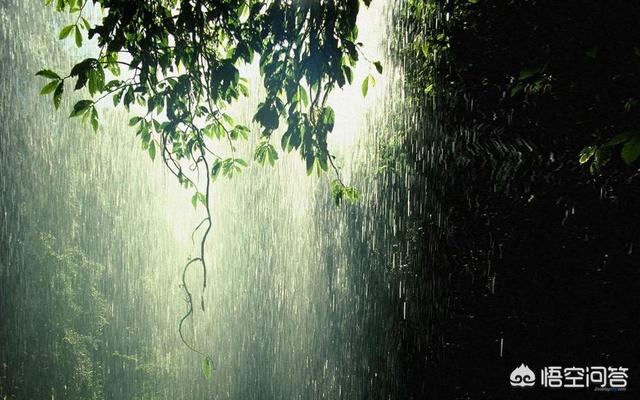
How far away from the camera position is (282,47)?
6.32 ft

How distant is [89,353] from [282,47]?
15.9 m

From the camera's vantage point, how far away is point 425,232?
6.43m

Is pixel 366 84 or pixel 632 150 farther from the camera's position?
pixel 366 84

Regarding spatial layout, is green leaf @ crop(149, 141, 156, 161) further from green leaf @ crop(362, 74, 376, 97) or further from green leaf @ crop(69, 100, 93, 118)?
green leaf @ crop(362, 74, 376, 97)

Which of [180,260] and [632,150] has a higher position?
[180,260]

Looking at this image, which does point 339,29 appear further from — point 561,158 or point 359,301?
point 359,301

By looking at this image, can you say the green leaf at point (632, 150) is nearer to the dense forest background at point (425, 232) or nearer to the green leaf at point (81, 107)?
the dense forest background at point (425, 232)

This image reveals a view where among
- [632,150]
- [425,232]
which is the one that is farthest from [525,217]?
[632,150]

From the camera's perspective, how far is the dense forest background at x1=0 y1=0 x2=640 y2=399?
3.56m

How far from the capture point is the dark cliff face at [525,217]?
3.74 metres

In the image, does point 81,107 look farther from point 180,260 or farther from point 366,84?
point 180,260

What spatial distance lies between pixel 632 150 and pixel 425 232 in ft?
17.2

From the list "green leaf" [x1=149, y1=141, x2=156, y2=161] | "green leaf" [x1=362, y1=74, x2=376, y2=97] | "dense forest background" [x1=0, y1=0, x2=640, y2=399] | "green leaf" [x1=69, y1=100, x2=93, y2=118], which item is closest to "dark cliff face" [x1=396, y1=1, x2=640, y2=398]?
"dense forest background" [x1=0, y1=0, x2=640, y2=399]

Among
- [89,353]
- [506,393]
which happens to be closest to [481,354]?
[506,393]
